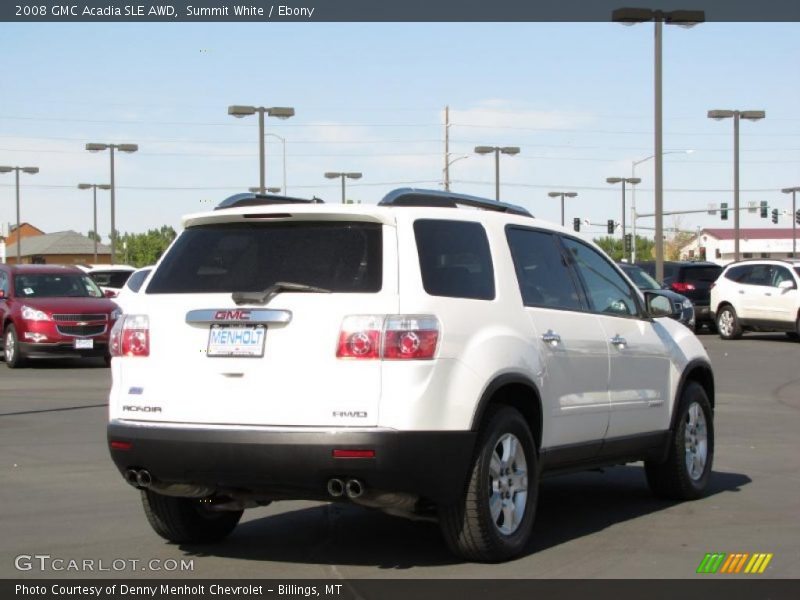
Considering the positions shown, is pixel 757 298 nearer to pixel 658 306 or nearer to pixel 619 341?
pixel 658 306

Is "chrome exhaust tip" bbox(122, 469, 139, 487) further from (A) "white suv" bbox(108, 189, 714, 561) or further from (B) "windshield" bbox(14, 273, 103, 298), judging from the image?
(B) "windshield" bbox(14, 273, 103, 298)

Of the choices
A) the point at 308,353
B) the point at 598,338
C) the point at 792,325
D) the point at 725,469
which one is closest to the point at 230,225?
the point at 308,353

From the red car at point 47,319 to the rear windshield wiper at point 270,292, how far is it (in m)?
16.7

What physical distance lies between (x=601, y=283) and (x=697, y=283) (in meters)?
25.7

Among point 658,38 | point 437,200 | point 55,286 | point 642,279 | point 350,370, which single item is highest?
point 658,38

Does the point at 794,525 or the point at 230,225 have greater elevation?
the point at 230,225

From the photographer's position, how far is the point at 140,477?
6.67 meters

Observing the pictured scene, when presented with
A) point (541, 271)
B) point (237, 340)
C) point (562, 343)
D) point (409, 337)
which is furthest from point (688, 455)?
point (237, 340)

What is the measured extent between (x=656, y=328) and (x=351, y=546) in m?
2.81

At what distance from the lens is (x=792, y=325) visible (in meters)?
28.2

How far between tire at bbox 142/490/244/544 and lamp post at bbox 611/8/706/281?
87.0 feet

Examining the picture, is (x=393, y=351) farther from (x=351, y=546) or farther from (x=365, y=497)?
(x=351, y=546)

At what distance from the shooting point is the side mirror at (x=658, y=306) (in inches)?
350

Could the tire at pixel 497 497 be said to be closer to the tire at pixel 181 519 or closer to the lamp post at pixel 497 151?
the tire at pixel 181 519
